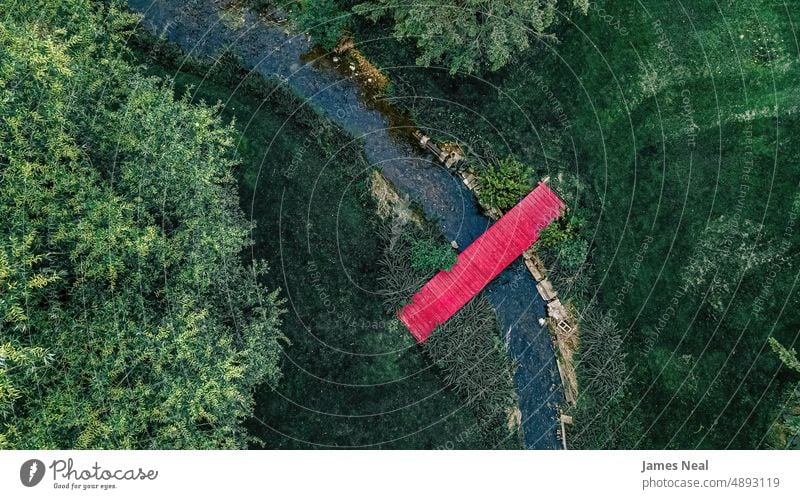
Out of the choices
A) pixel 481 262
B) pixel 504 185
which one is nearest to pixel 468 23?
pixel 504 185

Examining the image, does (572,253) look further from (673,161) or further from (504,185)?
(673,161)

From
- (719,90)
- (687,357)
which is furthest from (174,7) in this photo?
(687,357)

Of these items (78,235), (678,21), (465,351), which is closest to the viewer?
(78,235)

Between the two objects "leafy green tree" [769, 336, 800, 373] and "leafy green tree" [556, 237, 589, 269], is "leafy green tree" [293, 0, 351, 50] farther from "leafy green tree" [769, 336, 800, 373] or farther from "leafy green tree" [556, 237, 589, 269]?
"leafy green tree" [769, 336, 800, 373]

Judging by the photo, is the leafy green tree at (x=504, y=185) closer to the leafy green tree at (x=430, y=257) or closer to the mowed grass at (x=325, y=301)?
the leafy green tree at (x=430, y=257)

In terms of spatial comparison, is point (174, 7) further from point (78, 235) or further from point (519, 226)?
point (519, 226)
